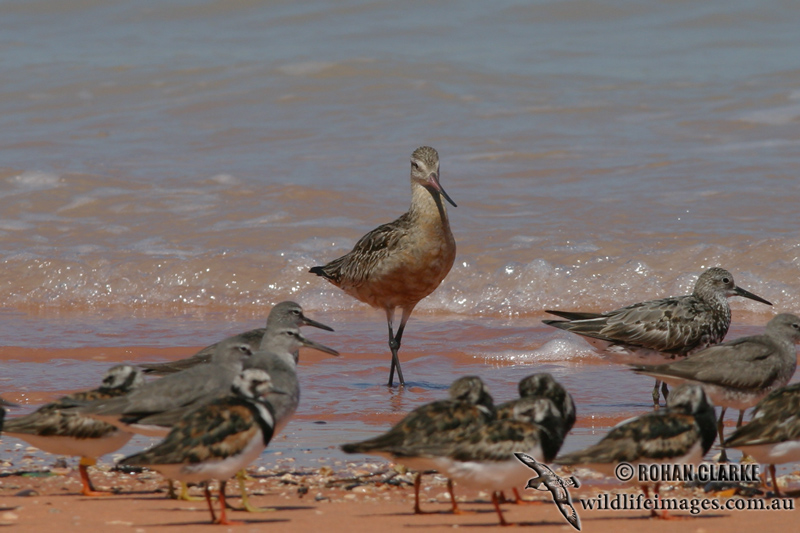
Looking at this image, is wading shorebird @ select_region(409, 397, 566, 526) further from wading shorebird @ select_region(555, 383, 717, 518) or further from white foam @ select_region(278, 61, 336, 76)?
white foam @ select_region(278, 61, 336, 76)

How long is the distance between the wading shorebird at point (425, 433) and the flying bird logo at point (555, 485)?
13.3 inches

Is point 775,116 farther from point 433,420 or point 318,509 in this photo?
point 318,509

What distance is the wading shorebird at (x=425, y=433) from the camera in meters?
6.02

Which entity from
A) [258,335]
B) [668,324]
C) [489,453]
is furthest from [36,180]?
[489,453]

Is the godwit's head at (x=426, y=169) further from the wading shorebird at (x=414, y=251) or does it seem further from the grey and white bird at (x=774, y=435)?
the grey and white bird at (x=774, y=435)

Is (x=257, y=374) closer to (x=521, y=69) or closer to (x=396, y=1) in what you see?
(x=521, y=69)

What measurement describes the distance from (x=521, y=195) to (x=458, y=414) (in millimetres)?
11686

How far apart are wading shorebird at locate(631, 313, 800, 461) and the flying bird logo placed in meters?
1.28

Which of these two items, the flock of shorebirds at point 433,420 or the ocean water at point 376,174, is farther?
the ocean water at point 376,174

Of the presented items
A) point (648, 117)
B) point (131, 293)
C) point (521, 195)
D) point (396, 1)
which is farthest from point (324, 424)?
point (396, 1)

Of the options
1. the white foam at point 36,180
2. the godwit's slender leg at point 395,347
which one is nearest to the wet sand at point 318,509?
the godwit's slender leg at point 395,347

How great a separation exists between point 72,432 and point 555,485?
9.28 feet

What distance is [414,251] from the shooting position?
11148 millimetres

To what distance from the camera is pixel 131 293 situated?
14641 millimetres
